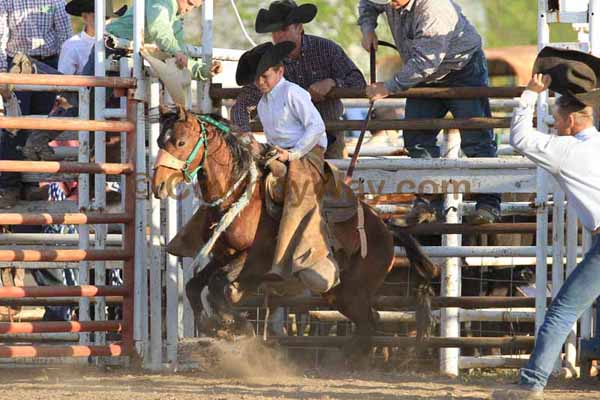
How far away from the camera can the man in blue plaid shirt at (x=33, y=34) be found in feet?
32.8

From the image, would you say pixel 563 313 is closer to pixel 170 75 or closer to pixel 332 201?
pixel 332 201

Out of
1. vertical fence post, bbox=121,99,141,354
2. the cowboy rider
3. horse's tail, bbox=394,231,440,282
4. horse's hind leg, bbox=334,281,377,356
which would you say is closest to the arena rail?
vertical fence post, bbox=121,99,141,354

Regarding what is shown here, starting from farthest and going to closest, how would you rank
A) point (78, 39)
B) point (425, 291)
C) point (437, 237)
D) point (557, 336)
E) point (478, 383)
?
point (437, 237) < point (78, 39) < point (425, 291) < point (478, 383) < point (557, 336)

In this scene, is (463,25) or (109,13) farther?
(109,13)

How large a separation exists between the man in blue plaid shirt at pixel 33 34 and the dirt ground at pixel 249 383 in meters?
2.03

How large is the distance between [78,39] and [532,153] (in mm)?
4136

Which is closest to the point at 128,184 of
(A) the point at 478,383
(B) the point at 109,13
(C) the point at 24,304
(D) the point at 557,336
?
(C) the point at 24,304

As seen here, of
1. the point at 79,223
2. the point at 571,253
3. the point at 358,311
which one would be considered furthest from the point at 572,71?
the point at 79,223

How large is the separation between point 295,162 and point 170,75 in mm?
1004

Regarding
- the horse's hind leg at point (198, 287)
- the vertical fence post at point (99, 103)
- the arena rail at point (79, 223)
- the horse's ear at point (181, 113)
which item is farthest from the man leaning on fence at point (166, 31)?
the horse's hind leg at point (198, 287)

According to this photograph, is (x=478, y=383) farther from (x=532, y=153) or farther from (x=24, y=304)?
(x=24, y=304)

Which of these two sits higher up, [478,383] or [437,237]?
[437,237]

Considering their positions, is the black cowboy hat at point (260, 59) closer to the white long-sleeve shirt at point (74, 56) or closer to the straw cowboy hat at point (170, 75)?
the straw cowboy hat at point (170, 75)

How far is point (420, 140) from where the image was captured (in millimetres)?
9477
